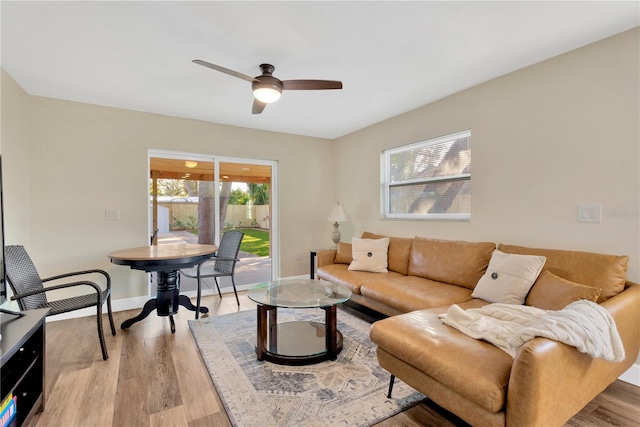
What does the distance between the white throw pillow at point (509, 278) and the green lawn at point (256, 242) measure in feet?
10.00

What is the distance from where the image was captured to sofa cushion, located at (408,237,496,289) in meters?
2.66

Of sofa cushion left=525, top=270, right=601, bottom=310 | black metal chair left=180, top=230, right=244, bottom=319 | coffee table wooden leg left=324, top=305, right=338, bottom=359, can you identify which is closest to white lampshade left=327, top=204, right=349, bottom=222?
black metal chair left=180, top=230, right=244, bottom=319

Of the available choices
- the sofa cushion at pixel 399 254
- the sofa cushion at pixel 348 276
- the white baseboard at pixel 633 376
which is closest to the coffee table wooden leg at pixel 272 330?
the sofa cushion at pixel 348 276

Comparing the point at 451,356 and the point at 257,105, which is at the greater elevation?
the point at 257,105

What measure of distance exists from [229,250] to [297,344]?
5.55 feet

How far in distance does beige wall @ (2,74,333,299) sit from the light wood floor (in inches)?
38.3

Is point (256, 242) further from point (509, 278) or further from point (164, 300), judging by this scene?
point (509, 278)

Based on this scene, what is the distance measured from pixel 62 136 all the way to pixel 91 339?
218cm

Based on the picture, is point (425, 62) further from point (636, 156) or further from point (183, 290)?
point (183, 290)

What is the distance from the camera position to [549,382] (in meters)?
1.22

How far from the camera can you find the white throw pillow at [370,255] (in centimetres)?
339

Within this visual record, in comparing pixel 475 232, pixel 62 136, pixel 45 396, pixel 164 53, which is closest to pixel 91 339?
pixel 45 396

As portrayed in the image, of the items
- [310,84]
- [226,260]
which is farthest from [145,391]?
[310,84]

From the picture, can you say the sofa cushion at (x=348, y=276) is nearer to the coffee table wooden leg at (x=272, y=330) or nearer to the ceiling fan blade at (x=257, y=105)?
the coffee table wooden leg at (x=272, y=330)
